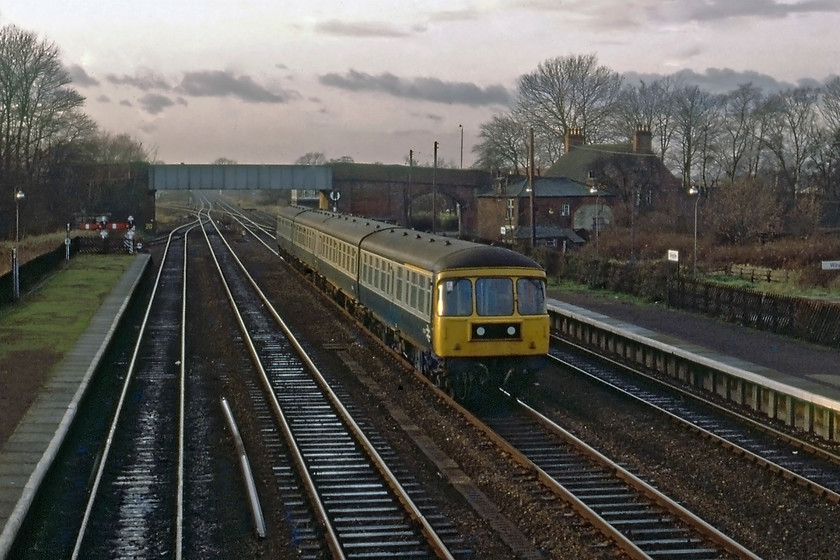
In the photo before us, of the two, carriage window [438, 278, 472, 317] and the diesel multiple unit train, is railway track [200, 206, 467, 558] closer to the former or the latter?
the diesel multiple unit train

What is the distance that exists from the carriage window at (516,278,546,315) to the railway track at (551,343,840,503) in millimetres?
2835

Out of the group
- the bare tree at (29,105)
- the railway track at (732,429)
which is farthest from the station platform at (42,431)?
the bare tree at (29,105)

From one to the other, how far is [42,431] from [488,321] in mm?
7477

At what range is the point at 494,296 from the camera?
17672 mm

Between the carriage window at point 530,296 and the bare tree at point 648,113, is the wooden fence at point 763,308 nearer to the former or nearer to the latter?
the carriage window at point 530,296

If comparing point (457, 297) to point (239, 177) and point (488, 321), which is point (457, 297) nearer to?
point (488, 321)

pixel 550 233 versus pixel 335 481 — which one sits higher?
pixel 550 233

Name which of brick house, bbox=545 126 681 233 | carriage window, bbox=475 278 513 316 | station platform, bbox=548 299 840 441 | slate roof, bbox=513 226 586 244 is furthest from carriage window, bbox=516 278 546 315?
brick house, bbox=545 126 681 233

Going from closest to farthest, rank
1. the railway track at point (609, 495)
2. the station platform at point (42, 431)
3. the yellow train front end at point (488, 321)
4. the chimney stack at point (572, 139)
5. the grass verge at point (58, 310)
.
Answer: the railway track at point (609, 495), the station platform at point (42, 431), the yellow train front end at point (488, 321), the grass verge at point (58, 310), the chimney stack at point (572, 139)

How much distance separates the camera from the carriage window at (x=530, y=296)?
17719 millimetres

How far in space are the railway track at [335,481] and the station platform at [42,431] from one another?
10.2 feet

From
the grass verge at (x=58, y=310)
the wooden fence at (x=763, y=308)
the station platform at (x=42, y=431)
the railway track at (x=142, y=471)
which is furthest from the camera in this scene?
the wooden fence at (x=763, y=308)

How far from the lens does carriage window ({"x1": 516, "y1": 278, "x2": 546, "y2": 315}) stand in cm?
1772

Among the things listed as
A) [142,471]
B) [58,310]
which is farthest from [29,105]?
[142,471]
